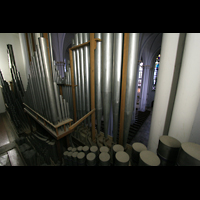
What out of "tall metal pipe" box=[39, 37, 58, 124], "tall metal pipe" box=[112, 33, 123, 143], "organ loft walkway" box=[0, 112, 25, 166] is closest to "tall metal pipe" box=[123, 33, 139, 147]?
"tall metal pipe" box=[112, 33, 123, 143]

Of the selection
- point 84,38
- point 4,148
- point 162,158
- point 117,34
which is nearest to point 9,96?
point 4,148

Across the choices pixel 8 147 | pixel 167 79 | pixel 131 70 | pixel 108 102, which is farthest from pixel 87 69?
pixel 8 147

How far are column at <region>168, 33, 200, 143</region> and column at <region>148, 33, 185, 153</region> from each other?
67 millimetres

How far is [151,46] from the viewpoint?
7398mm

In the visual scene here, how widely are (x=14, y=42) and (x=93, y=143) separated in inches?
A: 219

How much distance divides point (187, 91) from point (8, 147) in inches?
161

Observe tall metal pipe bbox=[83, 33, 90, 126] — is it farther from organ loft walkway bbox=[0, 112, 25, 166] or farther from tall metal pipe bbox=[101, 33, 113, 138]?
organ loft walkway bbox=[0, 112, 25, 166]

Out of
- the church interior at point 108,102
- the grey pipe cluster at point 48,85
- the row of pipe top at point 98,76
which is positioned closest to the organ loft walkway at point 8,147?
the church interior at point 108,102

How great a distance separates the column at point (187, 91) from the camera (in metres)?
1.08

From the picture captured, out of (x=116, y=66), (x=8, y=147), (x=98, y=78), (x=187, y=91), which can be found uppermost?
(x=116, y=66)

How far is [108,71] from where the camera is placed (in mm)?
1949

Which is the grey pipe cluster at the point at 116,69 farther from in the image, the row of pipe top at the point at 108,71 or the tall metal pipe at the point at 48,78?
the tall metal pipe at the point at 48,78

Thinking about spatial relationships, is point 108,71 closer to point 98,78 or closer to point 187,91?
point 98,78

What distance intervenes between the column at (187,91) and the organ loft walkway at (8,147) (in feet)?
10.7
